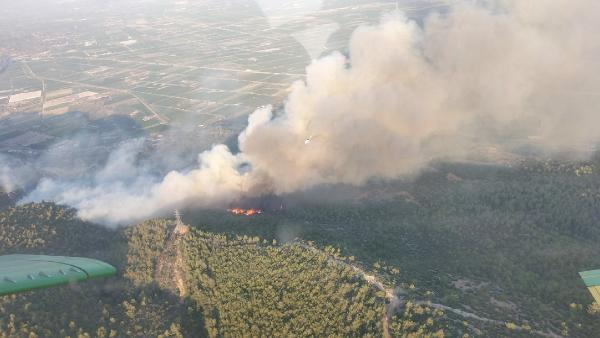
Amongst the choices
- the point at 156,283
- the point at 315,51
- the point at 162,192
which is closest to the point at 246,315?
the point at 156,283

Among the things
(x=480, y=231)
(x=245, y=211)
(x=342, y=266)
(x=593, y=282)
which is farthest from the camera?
(x=245, y=211)

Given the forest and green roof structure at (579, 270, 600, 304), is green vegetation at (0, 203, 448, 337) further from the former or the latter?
green roof structure at (579, 270, 600, 304)

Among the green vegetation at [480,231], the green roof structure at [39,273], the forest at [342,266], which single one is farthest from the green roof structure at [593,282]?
the green roof structure at [39,273]

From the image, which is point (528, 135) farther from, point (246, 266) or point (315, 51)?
point (315, 51)

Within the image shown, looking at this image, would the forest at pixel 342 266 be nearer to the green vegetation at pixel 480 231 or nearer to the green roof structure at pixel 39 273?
the green vegetation at pixel 480 231

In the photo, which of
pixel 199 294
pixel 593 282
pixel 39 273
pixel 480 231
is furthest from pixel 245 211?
pixel 593 282

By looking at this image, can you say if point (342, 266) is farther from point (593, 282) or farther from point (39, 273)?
point (39, 273)

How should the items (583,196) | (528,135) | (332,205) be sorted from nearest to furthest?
(583,196) < (332,205) < (528,135)

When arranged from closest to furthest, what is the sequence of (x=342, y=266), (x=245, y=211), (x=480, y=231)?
(x=342, y=266), (x=480, y=231), (x=245, y=211)

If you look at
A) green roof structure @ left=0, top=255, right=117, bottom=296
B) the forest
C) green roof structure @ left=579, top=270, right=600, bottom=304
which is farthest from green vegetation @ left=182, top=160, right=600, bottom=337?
green roof structure @ left=0, top=255, right=117, bottom=296
